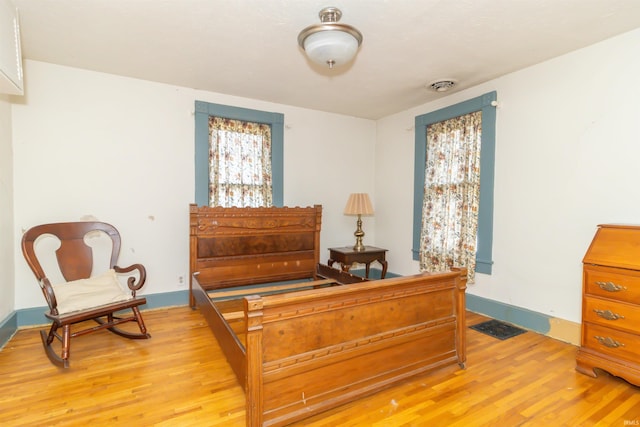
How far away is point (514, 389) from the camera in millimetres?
2119

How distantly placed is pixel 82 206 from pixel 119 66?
148 centimetres

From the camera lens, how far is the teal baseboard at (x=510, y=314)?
119 inches

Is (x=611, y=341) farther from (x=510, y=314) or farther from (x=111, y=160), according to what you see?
(x=111, y=160)

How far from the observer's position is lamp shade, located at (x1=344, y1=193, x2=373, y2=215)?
4453mm

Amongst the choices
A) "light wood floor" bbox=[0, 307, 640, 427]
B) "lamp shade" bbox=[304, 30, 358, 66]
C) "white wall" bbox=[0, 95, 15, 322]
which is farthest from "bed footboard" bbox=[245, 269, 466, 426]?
"white wall" bbox=[0, 95, 15, 322]

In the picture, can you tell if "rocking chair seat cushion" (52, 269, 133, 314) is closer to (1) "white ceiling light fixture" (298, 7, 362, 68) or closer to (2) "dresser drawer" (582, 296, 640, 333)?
(1) "white ceiling light fixture" (298, 7, 362, 68)

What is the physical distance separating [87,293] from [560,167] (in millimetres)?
4283

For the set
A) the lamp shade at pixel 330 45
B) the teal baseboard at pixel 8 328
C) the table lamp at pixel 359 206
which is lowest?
the teal baseboard at pixel 8 328

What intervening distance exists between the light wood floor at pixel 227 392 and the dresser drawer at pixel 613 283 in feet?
2.02

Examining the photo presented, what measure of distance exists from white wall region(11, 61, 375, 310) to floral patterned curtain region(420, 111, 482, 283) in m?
2.22

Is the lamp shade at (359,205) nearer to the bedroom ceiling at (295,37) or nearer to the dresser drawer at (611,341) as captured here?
the bedroom ceiling at (295,37)

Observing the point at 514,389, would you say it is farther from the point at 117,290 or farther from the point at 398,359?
the point at 117,290

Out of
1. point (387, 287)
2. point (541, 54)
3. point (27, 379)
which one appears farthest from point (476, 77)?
point (27, 379)

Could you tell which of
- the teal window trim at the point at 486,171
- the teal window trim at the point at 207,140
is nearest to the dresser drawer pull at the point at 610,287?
the teal window trim at the point at 486,171
